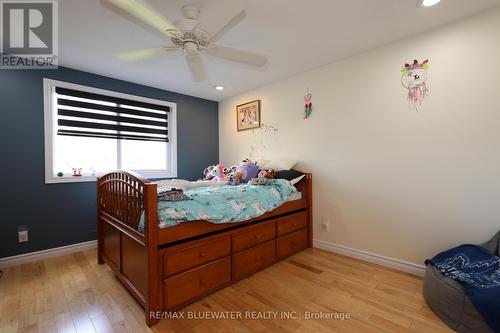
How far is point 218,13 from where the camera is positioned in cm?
143

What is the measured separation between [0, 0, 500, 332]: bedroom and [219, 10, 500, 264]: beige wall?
0.05 feet

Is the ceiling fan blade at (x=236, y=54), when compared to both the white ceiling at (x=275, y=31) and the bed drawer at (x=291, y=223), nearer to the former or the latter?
the white ceiling at (x=275, y=31)

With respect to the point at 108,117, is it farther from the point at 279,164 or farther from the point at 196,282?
the point at 196,282

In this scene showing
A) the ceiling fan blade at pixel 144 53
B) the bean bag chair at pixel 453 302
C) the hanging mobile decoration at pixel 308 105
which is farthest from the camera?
the hanging mobile decoration at pixel 308 105

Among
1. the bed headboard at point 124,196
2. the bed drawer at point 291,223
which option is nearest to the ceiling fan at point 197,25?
the bed headboard at point 124,196

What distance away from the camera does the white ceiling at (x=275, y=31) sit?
5.79ft

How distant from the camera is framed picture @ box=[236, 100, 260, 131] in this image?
3.65 meters

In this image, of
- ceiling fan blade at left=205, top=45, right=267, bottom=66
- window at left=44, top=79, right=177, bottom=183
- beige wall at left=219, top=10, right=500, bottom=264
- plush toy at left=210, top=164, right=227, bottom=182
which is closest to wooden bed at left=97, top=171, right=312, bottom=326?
window at left=44, top=79, right=177, bottom=183

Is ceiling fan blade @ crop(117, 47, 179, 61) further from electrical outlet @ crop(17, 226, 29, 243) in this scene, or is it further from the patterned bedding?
electrical outlet @ crop(17, 226, 29, 243)

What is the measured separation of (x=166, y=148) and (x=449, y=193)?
12.1ft

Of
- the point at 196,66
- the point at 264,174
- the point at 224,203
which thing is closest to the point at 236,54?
the point at 196,66

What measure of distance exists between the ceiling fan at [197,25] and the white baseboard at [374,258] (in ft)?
7.44

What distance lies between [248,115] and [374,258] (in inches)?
104

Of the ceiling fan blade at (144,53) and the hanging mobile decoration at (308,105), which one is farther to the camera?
the hanging mobile decoration at (308,105)
